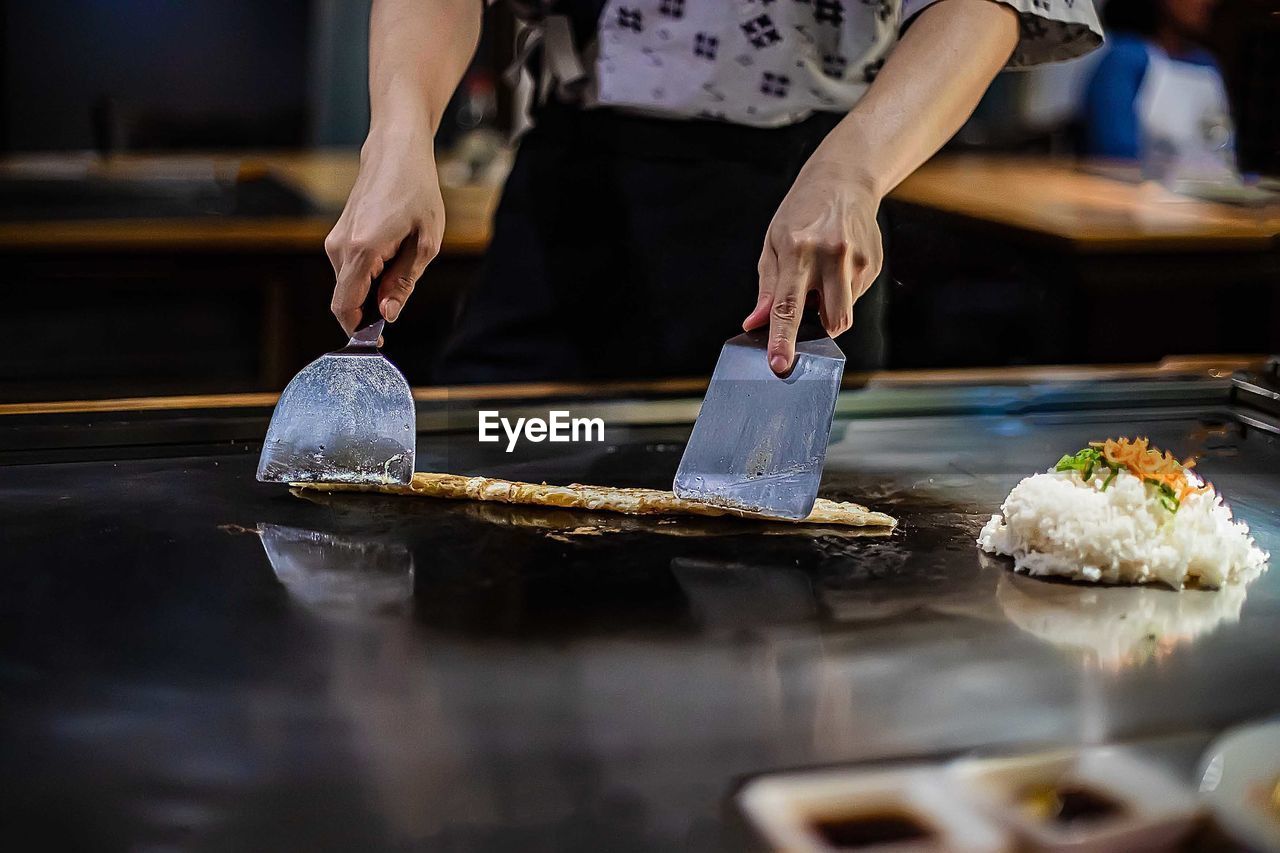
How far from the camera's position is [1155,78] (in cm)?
410

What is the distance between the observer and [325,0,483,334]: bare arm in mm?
1379

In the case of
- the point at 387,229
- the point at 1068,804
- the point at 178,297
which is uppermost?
the point at 387,229

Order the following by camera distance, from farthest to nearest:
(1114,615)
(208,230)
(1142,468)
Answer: (208,230) < (1142,468) < (1114,615)

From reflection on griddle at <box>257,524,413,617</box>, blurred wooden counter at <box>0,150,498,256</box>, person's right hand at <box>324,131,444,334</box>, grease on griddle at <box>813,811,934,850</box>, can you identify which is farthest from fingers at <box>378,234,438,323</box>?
blurred wooden counter at <box>0,150,498,256</box>

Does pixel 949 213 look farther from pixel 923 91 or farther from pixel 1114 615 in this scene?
pixel 1114 615

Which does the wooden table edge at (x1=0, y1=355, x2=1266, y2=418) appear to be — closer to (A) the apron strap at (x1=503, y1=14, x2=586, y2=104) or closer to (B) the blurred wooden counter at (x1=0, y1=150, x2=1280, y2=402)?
(A) the apron strap at (x1=503, y1=14, x2=586, y2=104)

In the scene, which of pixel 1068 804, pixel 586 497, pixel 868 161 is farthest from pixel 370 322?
pixel 1068 804

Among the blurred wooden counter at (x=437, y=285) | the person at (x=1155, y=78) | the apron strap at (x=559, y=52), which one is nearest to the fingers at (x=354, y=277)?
the apron strap at (x=559, y=52)

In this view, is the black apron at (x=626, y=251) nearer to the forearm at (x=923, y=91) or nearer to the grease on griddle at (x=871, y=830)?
the forearm at (x=923, y=91)

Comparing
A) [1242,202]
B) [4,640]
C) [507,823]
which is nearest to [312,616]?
[4,640]

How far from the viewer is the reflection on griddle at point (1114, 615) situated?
1.04 m

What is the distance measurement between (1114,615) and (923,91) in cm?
57

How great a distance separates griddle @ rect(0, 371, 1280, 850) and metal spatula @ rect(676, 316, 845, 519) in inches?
1.5

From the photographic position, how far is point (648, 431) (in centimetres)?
158
